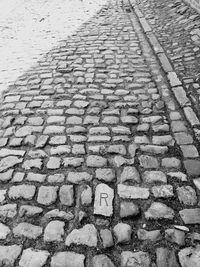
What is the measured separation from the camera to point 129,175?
119 inches

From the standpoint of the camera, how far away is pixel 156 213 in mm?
2609

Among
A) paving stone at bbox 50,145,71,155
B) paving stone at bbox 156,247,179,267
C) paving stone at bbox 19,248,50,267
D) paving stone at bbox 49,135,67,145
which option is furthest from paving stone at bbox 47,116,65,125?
paving stone at bbox 156,247,179,267

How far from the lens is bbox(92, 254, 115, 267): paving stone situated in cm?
224

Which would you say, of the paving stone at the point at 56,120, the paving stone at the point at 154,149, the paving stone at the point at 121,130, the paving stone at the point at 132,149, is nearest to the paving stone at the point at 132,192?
the paving stone at the point at 132,149

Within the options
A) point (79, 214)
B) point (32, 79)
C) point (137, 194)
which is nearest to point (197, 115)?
point (137, 194)

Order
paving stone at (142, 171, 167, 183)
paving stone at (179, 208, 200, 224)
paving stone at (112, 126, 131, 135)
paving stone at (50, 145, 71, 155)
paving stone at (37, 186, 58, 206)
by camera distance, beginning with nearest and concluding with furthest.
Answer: paving stone at (179, 208, 200, 224)
paving stone at (37, 186, 58, 206)
paving stone at (142, 171, 167, 183)
paving stone at (50, 145, 71, 155)
paving stone at (112, 126, 131, 135)

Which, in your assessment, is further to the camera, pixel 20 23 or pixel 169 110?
pixel 20 23

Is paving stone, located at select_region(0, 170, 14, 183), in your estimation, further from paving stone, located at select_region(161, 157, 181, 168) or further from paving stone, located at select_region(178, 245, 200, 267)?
paving stone, located at select_region(178, 245, 200, 267)

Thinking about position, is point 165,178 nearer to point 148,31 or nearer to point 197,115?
point 197,115

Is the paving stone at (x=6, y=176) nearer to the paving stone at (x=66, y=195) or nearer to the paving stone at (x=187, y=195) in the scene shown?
the paving stone at (x=66, y=195)

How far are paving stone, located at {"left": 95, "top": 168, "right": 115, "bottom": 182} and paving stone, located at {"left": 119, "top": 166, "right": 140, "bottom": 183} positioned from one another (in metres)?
0.09

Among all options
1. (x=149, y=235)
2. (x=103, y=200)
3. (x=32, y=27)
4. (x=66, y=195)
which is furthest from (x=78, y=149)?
(x=32, y=27)

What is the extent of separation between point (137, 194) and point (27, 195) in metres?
1.00

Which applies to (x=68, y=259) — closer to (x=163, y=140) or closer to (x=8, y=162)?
(x=8, y=162)
